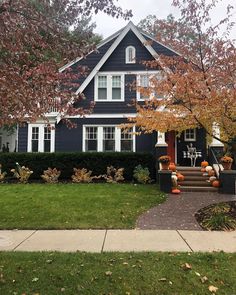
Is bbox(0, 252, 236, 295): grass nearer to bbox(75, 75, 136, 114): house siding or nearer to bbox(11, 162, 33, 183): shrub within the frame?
bbox(11, 162, 33, 183): shrub

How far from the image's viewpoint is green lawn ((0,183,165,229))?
7.66 meters

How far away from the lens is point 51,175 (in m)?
14.7

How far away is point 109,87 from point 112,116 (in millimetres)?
1719

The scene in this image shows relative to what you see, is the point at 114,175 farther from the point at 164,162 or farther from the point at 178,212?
the point at 178,212

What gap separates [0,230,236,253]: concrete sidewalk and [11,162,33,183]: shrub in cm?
791

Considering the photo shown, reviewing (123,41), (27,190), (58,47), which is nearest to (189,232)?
(58,47)

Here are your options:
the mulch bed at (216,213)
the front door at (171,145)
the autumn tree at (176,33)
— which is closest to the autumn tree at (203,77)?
the autumn tree at (176,33)

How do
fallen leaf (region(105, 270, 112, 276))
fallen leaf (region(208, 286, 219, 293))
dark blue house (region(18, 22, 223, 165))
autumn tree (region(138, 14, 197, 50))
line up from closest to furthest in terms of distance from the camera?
fallen leaf (region(208, 286, 219, 293))
fallen leaf (region(105, 270, 112, 276))
autumn tree (region(138, 14, 197, 50))
dark blue house (region(18, 22, 223, 165))

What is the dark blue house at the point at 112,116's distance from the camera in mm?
17094

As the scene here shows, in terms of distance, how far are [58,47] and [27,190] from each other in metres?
8.74

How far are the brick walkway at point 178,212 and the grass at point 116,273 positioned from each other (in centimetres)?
222

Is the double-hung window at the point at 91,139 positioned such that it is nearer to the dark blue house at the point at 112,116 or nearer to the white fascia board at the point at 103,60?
the dark blue house at the point at 112,116

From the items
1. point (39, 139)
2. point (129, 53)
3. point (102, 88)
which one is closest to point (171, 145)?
point (102, 88)

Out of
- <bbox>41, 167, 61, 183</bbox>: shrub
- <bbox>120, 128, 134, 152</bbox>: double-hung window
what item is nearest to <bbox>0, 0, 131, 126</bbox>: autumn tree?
<bbox>41, 167, 61, 183</bbox>: shrub
